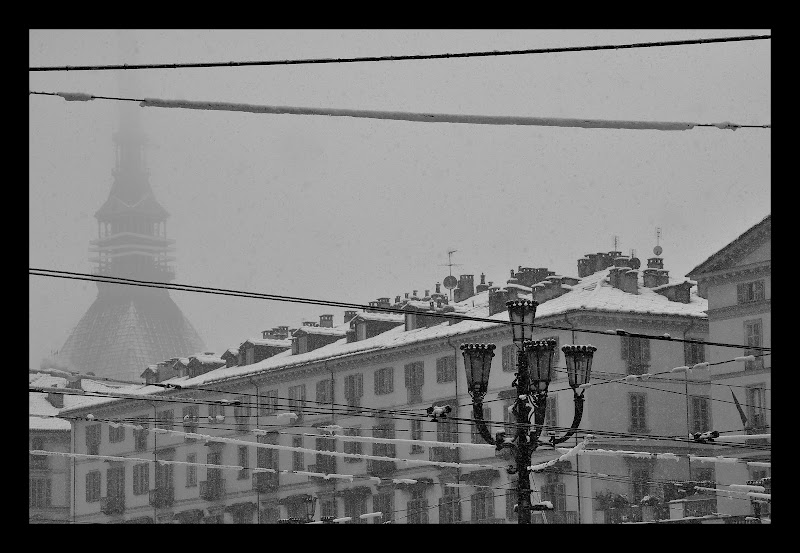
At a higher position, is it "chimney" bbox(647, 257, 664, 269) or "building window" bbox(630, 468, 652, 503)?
"chimney" bbox(647, 257, 664, 269)

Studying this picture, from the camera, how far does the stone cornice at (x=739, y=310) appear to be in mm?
49844

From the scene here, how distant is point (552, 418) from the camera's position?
172ft

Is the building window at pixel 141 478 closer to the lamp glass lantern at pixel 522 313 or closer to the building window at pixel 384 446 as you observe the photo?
the building window at pixel 384 446

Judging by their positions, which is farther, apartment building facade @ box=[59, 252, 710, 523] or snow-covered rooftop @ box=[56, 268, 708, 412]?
snow-covered rooftop @ box=[56, 268, 708, 412]

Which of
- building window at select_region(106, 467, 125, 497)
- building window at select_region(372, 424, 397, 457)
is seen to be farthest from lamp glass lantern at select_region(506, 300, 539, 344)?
building window at select_region(106, 467, 125, 497)

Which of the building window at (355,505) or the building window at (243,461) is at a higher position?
the building window at (243,461)

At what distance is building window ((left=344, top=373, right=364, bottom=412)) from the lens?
6112 centimetres

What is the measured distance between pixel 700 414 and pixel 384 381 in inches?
512

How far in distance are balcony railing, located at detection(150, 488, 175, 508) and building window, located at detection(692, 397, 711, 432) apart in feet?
87.6

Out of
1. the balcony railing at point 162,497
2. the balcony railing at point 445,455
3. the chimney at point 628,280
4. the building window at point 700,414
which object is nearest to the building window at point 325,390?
the balcony railing at point 445,455

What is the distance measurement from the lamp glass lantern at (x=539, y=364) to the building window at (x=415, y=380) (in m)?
38.2

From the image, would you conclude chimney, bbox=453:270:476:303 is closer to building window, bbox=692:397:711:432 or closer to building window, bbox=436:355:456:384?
building window, bbox=436:355:456:384

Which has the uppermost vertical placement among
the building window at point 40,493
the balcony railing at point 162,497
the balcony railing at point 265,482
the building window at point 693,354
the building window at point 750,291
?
the building window at point 750,291
